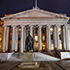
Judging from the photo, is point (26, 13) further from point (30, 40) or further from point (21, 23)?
point (30, 40)

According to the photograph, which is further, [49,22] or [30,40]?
[49,22]

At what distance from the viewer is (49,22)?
133 feet

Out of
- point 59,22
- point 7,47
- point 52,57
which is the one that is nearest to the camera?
point 52,57

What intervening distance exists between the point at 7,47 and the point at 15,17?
48.1 ft

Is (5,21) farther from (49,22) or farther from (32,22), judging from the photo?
(49,22)

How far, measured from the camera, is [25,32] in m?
48.9

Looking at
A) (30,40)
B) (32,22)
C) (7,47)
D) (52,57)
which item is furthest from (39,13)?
(30,40)

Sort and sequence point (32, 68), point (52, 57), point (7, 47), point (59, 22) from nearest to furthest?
point (32, 68) < point (52, 57) < point (59, 22) < point (7, 47)

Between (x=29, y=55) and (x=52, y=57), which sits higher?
(x=29, y=55)

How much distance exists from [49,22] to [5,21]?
1787 cm

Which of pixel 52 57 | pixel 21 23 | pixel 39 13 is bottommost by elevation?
pixel 52 57

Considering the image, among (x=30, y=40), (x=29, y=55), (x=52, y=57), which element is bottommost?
(x=52, y=57)

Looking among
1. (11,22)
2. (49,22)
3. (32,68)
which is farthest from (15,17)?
(32,68)

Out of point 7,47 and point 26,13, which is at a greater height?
point 26,13
